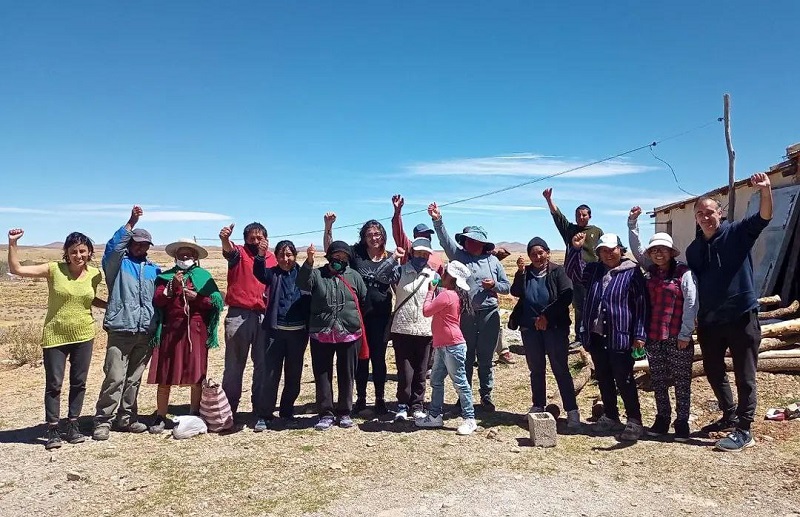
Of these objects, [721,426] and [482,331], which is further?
[482,331]

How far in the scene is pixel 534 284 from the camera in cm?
605

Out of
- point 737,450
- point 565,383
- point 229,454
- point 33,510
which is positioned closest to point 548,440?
point 565,383

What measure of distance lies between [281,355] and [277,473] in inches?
57.4

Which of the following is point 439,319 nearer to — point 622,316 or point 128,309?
point 622,316

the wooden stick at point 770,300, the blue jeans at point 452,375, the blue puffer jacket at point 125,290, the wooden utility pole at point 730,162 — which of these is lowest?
the blue jeans at point 452,375

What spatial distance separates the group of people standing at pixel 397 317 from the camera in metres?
5.26

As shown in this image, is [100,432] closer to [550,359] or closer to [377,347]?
[377,347]

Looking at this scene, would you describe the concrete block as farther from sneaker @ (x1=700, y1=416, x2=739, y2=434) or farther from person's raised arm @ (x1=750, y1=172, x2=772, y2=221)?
person's raised arm @ (x1=750, y1=172, x2=772, y2=221)

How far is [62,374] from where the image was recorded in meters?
5.55

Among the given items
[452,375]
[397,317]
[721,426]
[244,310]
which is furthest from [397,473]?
[721,426]

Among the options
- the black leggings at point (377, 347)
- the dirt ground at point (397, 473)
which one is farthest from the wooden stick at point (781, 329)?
the black leggings at point (377, 347)

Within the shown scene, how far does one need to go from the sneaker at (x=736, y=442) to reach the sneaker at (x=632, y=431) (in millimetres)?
637

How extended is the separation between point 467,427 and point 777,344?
507 centimetres

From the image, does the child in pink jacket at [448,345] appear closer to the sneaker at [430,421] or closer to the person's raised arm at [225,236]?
the sneaker at [430,421]
